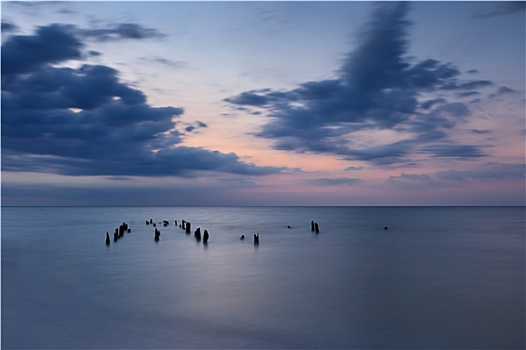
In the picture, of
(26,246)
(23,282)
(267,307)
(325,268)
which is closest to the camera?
(267,307)

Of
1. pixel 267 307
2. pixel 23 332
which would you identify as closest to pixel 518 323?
pixel 267 307

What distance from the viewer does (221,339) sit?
39.3 ft

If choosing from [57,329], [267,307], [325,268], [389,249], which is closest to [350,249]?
[389,249]

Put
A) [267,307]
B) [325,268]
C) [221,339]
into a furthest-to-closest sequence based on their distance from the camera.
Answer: [325,268] < [267,307] < [221,339]

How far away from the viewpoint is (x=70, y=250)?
3416cm

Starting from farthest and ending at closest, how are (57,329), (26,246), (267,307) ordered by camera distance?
1. (26,246)
2. (267,307)
3. (57,329)

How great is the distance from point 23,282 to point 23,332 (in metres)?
8.72

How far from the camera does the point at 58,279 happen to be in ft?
69.4

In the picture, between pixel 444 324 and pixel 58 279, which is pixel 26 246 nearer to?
pixel 58 279

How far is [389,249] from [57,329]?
92.1 feet

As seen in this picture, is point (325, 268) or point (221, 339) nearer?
point (221, 339)

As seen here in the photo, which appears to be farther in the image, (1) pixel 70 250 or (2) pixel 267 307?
(1) pixel 70 250

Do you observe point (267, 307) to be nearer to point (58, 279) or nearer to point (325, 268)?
point (325, 268)

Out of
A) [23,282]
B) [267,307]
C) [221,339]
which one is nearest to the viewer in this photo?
[221,339]
